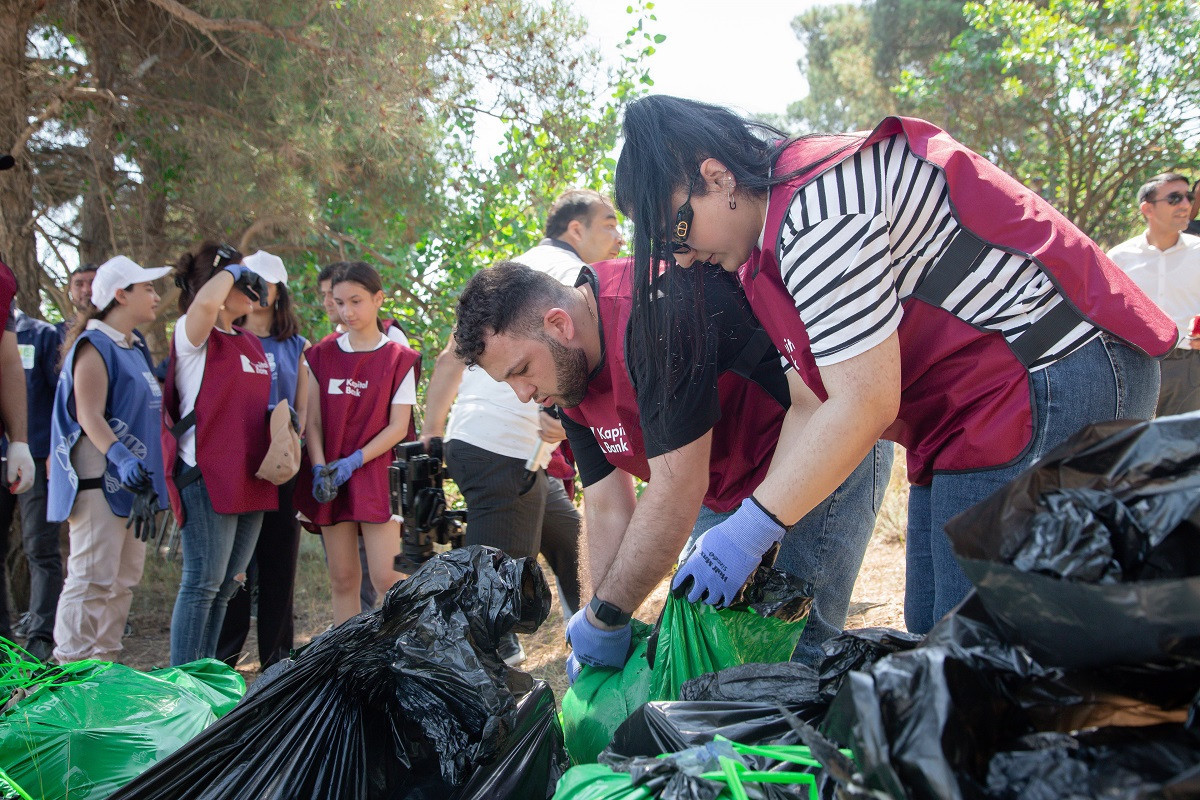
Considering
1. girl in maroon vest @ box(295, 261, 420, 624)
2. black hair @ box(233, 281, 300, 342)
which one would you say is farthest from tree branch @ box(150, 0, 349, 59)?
girl in maroon vest @ box(295, 261, 420, 624)

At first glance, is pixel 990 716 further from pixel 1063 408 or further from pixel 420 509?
pixel 420 509

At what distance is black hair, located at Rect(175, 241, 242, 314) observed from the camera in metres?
3.45

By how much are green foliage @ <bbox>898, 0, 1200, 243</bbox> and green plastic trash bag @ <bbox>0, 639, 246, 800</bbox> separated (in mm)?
9357

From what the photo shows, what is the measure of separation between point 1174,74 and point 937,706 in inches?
392

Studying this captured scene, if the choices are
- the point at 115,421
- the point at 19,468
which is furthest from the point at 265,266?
the point at 19,468

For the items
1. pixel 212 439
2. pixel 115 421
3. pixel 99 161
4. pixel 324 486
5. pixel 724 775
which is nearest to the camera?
pixel 724 775

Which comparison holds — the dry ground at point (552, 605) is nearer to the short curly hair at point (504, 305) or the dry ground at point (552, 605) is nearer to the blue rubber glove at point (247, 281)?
the blue rubber glove at point (247, 281)

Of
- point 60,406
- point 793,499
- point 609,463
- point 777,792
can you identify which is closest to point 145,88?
point 60,406

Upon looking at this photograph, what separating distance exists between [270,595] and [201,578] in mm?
607

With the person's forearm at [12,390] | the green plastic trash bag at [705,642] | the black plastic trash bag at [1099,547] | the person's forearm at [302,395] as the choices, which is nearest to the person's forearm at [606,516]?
the green plastic trash bag at [705,642]

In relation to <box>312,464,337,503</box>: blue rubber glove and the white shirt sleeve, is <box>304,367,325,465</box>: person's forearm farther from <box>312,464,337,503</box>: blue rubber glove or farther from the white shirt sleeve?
the white shirt sleeve

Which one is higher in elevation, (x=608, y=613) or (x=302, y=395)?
(x=302, y=395)

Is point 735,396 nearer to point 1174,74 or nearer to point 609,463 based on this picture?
point 609,463

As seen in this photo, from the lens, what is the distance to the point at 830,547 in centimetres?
193
